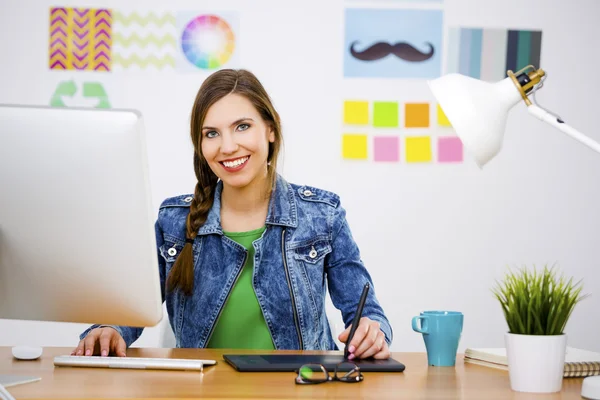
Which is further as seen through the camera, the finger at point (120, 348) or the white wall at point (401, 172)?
the white wall at point (401, 172)

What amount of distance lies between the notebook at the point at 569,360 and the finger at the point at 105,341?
73 centimetres

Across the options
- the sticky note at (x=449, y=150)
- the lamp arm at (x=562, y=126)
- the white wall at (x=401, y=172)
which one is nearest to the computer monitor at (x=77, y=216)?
the lamp arm at (x=562, y=126)

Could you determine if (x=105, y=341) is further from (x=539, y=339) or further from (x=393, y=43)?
(x=393, y=43)

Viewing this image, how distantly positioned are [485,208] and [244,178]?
1657 millimetres

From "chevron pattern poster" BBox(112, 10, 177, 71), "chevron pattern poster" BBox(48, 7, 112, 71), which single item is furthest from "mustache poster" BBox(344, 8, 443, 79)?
"chevron pattern poster" BBox(48, 7, 112, 71)

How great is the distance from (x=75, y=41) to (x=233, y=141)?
1.62 m

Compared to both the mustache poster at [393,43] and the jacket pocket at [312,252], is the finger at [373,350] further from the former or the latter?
the mustache poster at [393,43]

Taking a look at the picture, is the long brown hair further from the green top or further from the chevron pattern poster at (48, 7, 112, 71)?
the chevron pattern poster at (48, 7, 112, 71)

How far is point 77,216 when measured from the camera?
1213 millimetres

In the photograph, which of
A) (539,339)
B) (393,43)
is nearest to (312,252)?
(539,339)

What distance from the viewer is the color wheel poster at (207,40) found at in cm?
331

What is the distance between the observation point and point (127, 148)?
118 centimetres

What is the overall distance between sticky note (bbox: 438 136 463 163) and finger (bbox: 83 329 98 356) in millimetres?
2080

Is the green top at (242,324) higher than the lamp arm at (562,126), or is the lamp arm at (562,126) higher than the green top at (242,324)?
the lamp arm at (562,126)
